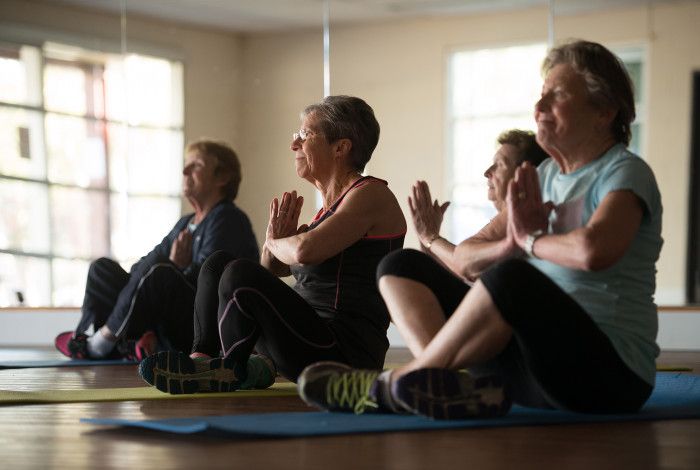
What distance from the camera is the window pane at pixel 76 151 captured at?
7266mm

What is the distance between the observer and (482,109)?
6758 mm

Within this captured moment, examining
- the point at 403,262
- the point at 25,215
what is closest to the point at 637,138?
the point at 25,215

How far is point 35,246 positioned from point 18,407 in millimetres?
4588

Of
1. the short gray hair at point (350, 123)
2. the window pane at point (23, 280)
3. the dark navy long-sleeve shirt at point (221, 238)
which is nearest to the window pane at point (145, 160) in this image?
the window pane at point (23, 280)

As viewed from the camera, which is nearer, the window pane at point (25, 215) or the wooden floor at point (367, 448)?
the wooden floor at point (367, 448)

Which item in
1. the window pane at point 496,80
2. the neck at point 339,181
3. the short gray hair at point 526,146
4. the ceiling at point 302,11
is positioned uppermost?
the ceiling at point 302,11

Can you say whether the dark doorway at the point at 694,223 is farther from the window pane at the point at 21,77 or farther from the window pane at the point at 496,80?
the window pane at the point at 21,77

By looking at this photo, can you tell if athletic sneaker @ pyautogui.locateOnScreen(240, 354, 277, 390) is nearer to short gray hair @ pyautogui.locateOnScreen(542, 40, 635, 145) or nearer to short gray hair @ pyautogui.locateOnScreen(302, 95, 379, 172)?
short gray hair @ pyautogui.locateOnScreen(302, 95, 379, 172)

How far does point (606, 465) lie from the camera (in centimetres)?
185

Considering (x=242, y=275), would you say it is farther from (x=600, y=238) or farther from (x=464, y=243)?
(x=600, y=238)

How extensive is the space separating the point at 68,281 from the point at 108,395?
4333mm

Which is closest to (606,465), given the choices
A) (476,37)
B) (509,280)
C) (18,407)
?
(509,280)

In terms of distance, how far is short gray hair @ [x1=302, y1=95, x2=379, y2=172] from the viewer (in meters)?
3.17

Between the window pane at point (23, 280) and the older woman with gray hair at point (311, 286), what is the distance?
14.2 feet
